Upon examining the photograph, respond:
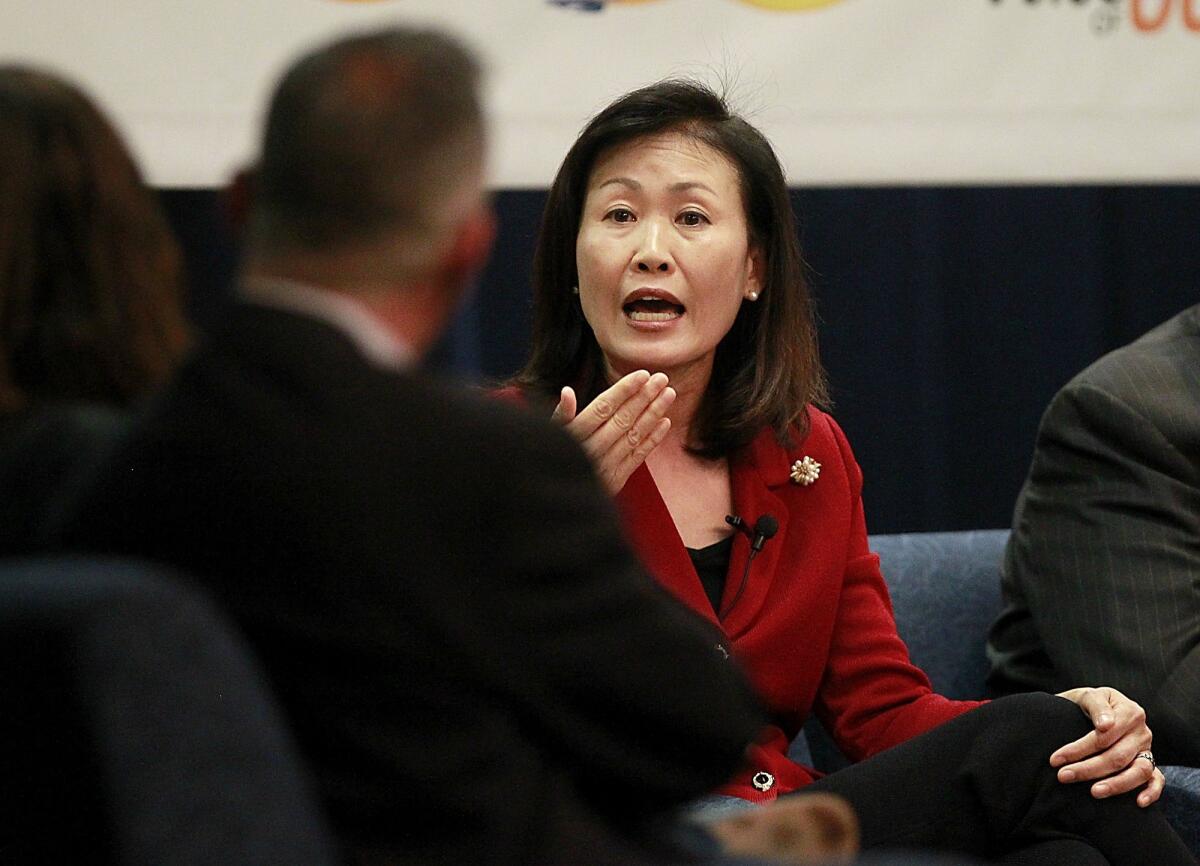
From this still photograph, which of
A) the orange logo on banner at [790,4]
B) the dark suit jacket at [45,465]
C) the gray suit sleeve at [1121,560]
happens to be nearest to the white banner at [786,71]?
the orange logo on banner at [790,4]

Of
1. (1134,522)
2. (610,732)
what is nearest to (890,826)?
(1134,522)

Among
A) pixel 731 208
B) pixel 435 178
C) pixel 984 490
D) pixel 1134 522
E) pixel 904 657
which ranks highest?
pixel 435 178

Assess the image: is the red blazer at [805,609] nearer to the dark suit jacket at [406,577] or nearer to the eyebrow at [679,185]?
the eyebrow at [679,185]

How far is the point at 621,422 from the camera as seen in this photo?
2059mm

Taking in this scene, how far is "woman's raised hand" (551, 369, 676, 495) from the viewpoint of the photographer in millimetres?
2043

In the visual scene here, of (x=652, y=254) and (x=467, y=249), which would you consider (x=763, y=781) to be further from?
(x=467, y=249)

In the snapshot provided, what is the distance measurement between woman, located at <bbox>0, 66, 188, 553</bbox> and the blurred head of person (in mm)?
238

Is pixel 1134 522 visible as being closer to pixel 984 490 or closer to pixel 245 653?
pixel 984 490

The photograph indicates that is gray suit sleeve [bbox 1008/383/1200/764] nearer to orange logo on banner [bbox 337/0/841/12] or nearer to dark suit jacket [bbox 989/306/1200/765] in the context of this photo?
dark suit jacket [bbox 989/306/1200/765]

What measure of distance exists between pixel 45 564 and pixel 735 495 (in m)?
1.45

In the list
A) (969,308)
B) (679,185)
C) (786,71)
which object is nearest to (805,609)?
(679,185)

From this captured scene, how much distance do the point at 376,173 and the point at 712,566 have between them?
130 centimetres

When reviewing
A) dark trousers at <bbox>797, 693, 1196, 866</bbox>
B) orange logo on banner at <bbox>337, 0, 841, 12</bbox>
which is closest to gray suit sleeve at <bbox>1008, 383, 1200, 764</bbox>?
dark trousers at <bbox>797, 693, 1196, 866</bbox>

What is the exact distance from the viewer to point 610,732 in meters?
1.16
